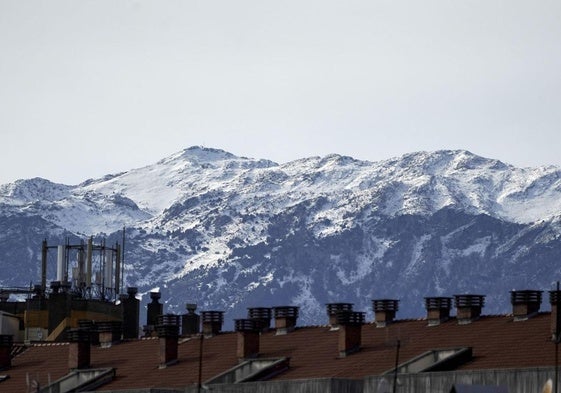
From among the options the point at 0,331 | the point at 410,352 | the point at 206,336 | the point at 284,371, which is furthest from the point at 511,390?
the point at 0,331

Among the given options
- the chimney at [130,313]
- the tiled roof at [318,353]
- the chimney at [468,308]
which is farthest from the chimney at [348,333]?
the chimney at [130,313]

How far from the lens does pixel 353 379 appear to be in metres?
112

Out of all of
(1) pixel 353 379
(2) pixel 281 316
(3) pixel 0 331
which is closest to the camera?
(1) pixel 353 379

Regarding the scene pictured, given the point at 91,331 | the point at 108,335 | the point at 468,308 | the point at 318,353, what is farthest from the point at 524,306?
the point at 91,331

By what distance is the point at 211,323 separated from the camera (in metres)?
142

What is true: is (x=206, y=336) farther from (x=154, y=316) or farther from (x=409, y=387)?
(x=154, y=316)

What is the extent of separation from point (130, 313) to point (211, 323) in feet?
169

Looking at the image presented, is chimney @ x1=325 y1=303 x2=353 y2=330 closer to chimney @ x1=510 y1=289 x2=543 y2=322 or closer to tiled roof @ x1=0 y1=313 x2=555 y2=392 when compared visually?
tiled roof @ x1=0 y1=313 x2=555 y2=392

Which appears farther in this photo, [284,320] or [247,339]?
[284,320]

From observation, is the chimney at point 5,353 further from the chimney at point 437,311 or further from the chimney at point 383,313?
the chimney at point 437,311

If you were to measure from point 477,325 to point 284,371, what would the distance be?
1085cm

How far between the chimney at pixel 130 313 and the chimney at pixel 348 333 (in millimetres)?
65320

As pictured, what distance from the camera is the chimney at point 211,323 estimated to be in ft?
465

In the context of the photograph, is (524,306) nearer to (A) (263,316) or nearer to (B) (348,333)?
(B) (348,333)
